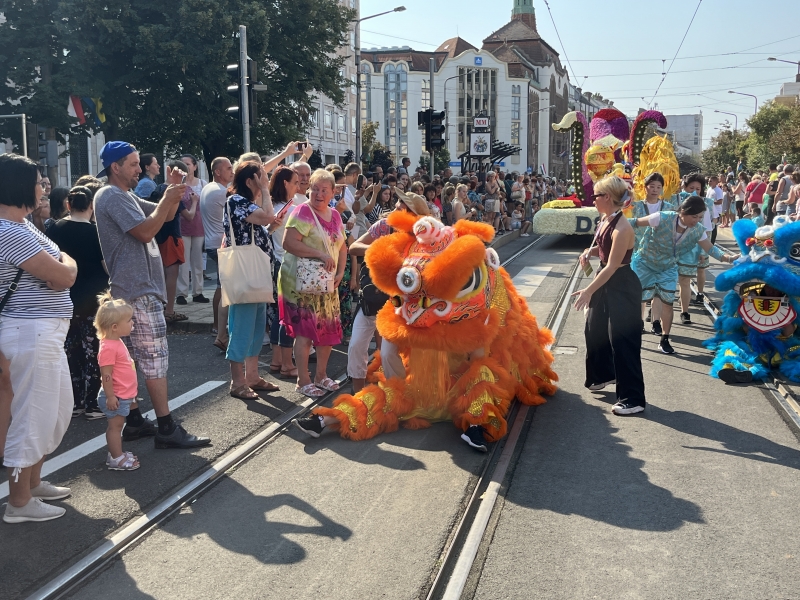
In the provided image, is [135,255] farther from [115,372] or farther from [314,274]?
[314,274]

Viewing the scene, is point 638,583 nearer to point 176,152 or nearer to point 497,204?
point 497,204

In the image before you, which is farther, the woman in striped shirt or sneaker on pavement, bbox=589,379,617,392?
sneaker on pavement, bbox=589,379,617,392

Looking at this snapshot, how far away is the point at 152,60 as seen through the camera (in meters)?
21.6

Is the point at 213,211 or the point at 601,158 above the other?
the point at 601,158

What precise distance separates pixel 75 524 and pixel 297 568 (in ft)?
4.38

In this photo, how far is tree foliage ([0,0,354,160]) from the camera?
20.4 metres

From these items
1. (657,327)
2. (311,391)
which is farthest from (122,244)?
(657,327)

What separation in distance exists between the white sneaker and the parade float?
12.2 meters

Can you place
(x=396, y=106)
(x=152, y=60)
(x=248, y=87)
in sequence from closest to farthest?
(x=248, y=87) → (x=152, y=60) → (x=396, y=106)

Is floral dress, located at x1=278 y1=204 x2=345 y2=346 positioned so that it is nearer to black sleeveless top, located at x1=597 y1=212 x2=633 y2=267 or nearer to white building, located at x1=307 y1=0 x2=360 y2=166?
black sleeveless top, located at x1=597 y1=212 x2=633 y2=267

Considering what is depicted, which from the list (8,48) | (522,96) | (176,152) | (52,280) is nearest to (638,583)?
(52,280)

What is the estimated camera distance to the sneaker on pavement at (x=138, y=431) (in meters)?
5.69

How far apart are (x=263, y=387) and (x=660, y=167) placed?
19.1 ft

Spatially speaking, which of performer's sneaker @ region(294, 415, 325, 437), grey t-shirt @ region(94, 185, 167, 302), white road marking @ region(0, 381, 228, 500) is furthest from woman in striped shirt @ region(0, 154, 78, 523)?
performer's sneaker @ region(294, 415, 325, 437)
